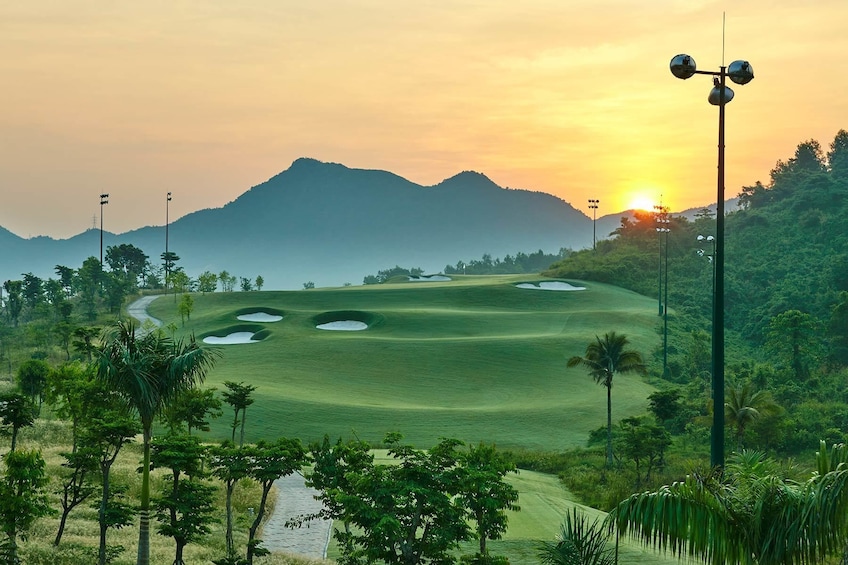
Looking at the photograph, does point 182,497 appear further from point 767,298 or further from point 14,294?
point 767,298

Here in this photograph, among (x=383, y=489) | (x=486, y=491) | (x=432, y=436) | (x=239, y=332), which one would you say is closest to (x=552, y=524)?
(x=486, y=491)

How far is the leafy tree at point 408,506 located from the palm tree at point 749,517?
322 inches

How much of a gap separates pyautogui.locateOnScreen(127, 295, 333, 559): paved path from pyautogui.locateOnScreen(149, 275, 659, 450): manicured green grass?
3394 mm

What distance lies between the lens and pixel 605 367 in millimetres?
45156

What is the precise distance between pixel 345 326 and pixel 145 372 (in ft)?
191

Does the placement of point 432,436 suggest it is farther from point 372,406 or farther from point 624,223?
point 624,223

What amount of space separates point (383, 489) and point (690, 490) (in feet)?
29.5

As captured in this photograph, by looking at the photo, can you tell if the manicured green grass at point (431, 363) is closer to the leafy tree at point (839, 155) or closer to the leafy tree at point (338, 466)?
the leafy tree at point (338, 466)

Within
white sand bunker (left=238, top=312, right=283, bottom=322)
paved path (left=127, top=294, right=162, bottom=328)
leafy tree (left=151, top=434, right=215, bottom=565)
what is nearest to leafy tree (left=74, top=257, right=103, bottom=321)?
paved path (left=127, top=294, right=162, bottom=328)

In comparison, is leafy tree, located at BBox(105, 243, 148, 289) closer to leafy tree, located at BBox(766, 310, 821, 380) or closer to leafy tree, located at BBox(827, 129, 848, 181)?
leafy tree, located at BBox(766, 310, 821, 380)

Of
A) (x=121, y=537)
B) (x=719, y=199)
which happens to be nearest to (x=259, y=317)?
(x=121, y=537)

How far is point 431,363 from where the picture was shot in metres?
61.8

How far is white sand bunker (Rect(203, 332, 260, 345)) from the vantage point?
7251cm

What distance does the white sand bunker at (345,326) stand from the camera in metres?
77.4
